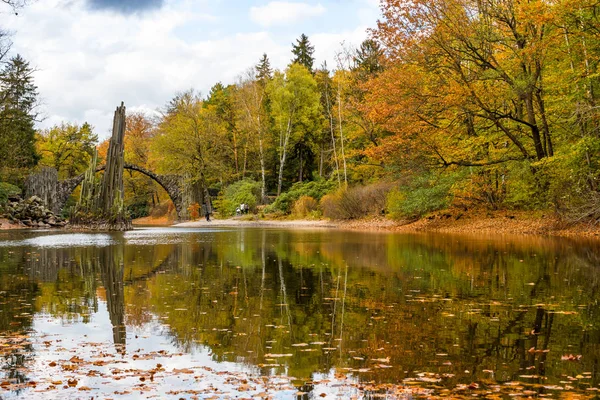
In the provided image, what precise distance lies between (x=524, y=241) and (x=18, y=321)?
17.7 metres

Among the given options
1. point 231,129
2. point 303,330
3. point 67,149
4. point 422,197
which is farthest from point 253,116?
point 303,330

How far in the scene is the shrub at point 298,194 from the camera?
4900cm

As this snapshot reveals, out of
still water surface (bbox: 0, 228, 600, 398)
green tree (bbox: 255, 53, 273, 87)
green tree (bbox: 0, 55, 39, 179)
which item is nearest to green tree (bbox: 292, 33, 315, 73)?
green tree (bbox: 255, 53, 273, 87)

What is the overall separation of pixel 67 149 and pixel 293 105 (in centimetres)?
2570

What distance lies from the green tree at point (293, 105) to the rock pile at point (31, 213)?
1928cm

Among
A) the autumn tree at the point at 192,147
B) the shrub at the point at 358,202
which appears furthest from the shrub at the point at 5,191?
the shrub at the point at 358,202

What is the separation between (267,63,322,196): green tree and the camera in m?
55.6

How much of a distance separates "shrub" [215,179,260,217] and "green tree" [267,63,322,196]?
2.53 metres

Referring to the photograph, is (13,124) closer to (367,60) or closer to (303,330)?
(367,60)

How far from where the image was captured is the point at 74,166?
65.4 meters

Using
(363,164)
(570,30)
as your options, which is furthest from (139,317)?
(363,164)

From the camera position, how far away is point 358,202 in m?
38.9

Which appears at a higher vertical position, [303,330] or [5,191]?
[5,191]

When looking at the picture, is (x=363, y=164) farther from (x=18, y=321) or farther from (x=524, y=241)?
(x=18, y=321)
